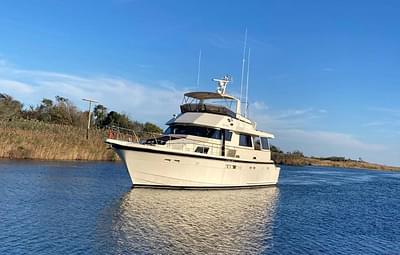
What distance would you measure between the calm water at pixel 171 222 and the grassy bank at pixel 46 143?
34.6 ft

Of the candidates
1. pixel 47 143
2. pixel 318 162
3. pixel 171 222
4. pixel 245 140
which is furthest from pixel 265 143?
pixel 318 162

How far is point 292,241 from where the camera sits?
50.1 ft

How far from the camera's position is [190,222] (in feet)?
54.4

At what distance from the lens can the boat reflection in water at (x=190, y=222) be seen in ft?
42.8

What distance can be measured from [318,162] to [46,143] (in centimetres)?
8344

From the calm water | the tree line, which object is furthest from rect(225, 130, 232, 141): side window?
the tree line

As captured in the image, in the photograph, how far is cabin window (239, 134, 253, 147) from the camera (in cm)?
2941

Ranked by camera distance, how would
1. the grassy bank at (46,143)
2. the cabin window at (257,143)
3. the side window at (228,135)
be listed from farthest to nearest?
the grassy bank at (46,143)
the cabin window at (257,143)
the side window at (228,135)

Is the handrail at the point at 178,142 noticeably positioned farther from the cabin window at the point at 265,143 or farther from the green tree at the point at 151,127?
the green tree at the point at 151,127

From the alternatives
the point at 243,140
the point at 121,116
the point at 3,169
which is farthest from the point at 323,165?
the point at 3,169

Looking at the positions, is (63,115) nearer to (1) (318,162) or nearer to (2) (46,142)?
(2) (46,142)

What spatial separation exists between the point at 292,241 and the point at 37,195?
1133 cm

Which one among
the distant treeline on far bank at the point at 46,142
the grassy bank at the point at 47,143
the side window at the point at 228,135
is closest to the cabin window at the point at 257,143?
the side window at the point at 228,135

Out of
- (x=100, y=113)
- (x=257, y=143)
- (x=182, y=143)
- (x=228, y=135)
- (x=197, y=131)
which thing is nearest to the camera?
(x=182, y=143)
